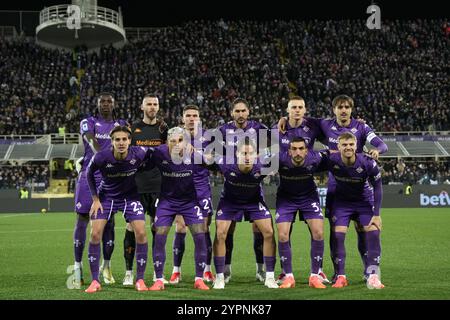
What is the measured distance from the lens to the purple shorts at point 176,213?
751 centimetres

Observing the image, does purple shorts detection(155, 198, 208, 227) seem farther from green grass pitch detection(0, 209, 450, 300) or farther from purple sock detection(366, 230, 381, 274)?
purple sock detection(366, 230, 381, 274)

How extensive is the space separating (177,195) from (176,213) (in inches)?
8.8

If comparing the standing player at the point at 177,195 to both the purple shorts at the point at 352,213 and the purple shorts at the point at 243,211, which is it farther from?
the purple shorts at the point at 352,213

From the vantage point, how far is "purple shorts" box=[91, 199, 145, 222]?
746 cm

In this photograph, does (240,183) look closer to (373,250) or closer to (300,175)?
(300,175)

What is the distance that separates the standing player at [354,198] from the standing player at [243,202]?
841 mm

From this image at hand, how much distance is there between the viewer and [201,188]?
8.31 meters

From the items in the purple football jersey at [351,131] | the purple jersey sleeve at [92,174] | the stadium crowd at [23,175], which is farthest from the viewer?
the stadium crowd at [23,175]

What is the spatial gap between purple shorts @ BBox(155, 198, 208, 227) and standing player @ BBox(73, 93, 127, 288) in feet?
3.15

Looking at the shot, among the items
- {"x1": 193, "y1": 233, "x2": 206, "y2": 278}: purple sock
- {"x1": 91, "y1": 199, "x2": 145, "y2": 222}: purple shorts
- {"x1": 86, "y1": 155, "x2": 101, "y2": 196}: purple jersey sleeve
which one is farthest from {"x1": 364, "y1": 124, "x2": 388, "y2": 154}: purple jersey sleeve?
{"x1": 86, "y1": 155, "x2": 101, "y2": 196}: purple jersey sleeve

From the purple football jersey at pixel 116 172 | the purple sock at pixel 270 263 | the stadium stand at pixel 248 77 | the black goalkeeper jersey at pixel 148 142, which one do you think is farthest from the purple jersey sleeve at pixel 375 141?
the stadium stand at pixel 248 77

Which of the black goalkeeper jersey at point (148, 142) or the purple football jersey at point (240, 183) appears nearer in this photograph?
the purple football jersey at point (240, 183)

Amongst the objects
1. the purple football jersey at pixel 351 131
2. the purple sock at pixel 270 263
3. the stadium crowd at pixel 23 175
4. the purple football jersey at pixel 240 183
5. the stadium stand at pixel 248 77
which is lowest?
the purple sock at pixel 270 263

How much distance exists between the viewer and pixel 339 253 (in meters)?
7.54
